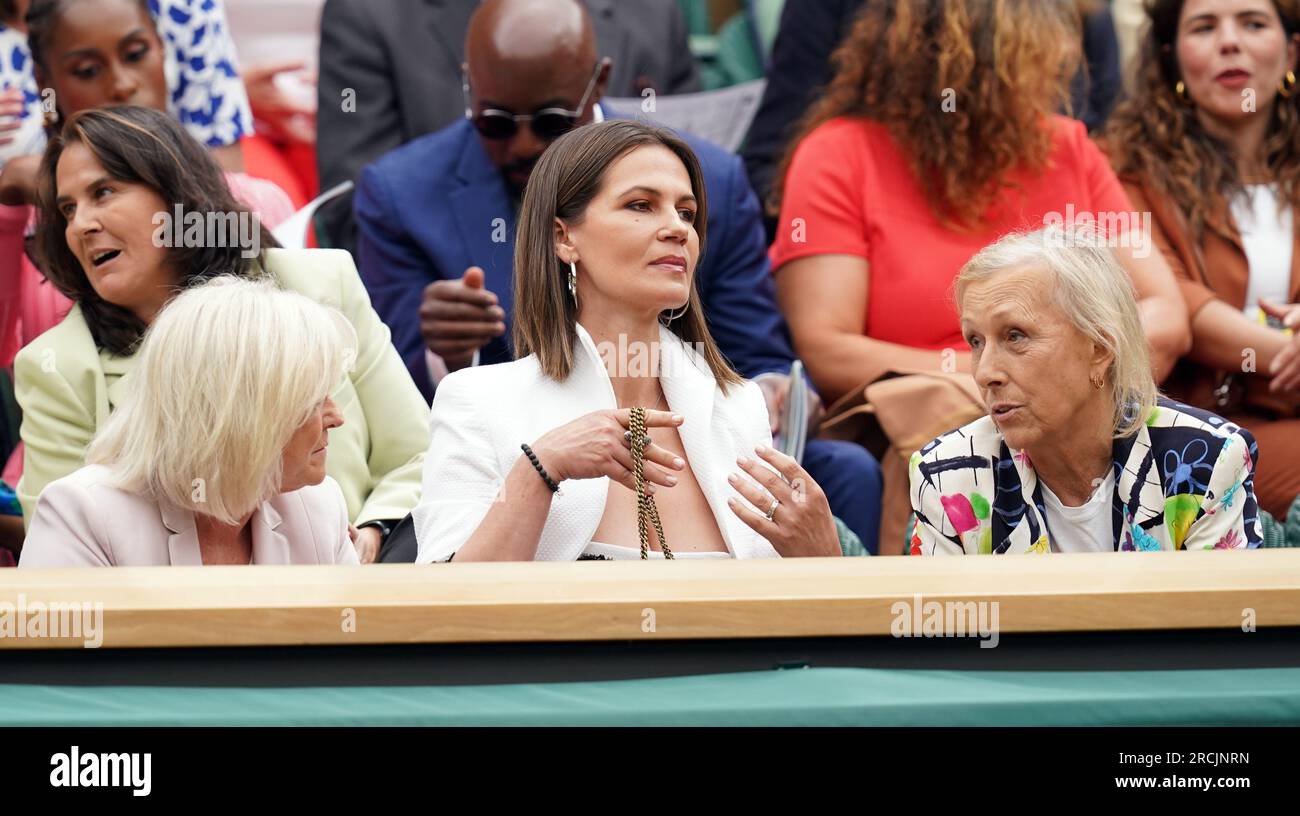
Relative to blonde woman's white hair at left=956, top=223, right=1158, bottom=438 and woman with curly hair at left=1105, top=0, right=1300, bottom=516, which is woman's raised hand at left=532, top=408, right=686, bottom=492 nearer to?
blonde woman's white hair at left=956, top=223, right=1158, bottom=438

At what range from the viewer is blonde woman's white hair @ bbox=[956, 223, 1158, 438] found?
2268mm

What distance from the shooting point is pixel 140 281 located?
267 centimetres

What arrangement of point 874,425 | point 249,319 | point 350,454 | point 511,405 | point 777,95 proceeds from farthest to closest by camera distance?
point 777,95 < point 874,425 < point 350,454 < point 511,405 < point 249,319

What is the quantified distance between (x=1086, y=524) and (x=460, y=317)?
1225 millimetres

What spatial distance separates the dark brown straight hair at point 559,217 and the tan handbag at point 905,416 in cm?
70

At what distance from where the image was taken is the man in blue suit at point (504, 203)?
3139mm

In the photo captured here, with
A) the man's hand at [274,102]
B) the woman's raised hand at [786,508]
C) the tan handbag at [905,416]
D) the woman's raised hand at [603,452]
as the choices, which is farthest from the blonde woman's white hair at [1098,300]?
the man's hand at [274,102]

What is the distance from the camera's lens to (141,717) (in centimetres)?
158

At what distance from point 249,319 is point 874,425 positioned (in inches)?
57.9

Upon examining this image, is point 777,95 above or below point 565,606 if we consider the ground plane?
above

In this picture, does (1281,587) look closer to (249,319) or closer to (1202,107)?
(249,319)

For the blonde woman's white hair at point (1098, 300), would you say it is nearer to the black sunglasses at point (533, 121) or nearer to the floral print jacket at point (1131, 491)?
the floral print jacket at point (1131, 491)
